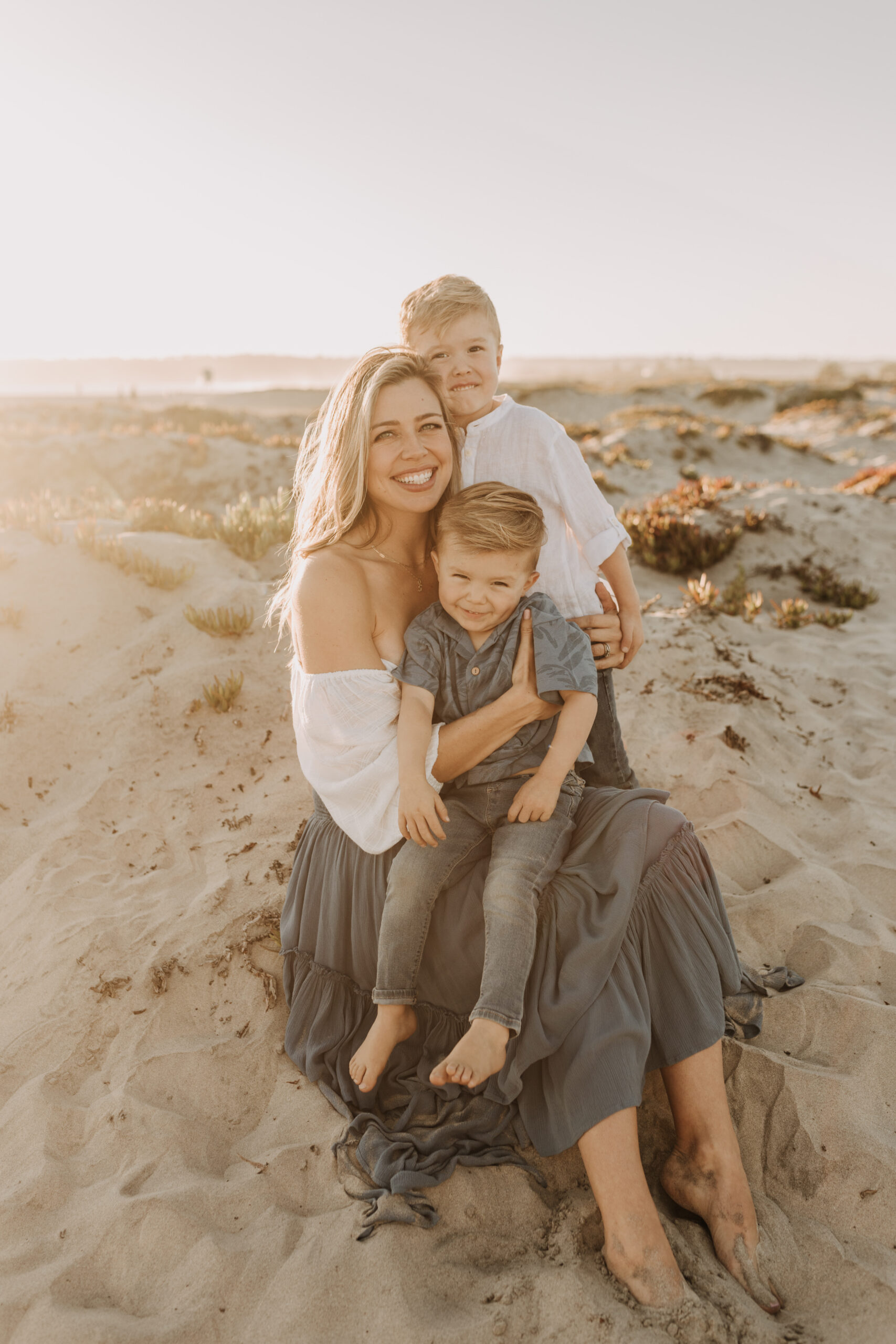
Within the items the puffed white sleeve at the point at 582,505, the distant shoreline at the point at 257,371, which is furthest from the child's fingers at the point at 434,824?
the distant shoreline at the point at 257,371

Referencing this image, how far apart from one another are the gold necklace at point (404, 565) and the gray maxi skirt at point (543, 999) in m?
1.11

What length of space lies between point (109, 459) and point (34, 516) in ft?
38.1

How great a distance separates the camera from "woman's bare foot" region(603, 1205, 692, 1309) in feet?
7.05

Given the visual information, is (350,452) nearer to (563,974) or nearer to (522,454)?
(522,454)

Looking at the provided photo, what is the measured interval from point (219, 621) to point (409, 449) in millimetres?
3174

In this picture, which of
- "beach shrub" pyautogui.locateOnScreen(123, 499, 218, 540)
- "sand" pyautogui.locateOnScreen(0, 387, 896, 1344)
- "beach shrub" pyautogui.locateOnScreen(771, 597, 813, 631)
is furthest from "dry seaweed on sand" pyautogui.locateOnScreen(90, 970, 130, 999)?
"beach shrub" pyautogui.locateOnScreen(771, 597, 813, 631)

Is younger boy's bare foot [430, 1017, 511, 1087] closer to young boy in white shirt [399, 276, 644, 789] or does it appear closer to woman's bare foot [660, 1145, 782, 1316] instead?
woman's bare foot [660, 1145, 782, 1316]

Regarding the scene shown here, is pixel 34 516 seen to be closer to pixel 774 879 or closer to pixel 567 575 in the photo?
pixel 567 575

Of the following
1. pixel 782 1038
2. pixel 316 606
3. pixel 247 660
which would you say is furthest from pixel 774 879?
pixel 247 660

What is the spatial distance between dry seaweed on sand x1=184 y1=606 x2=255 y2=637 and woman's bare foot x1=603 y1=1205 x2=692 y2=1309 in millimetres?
4466

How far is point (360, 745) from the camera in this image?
298 cm

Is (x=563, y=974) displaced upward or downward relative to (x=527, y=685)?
downward

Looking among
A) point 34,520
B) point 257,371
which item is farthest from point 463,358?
point 257,371

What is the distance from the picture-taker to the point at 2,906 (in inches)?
155
